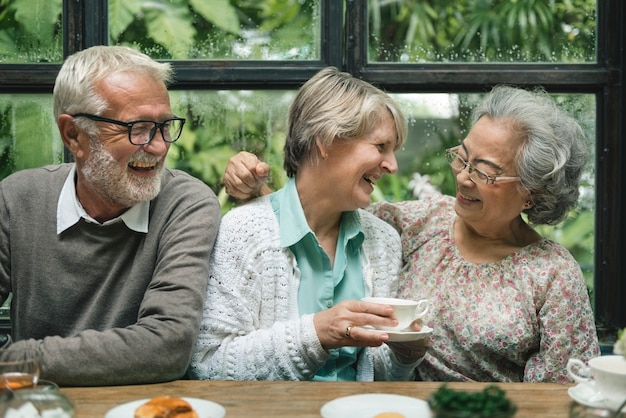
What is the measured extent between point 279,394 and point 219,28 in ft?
4.65

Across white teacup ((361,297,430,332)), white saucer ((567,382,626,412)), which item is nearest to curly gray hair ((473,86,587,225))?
white teacup ((361,297,430,332))

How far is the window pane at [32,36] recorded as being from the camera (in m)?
2.80

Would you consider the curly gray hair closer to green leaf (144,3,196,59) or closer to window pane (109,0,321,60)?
window pane (109,0,321,60)

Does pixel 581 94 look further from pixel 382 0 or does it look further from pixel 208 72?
pixel 208 72

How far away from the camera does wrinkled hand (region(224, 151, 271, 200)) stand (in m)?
2.33

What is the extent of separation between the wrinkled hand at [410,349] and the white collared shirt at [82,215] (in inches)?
28.1

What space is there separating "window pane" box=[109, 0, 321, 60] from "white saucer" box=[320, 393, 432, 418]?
1.36m

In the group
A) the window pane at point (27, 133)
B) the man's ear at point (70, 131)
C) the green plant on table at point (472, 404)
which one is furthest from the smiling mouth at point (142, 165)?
the green plant on table at point (472, 404)

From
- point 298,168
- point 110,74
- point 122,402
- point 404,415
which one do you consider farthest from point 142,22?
point 404,415

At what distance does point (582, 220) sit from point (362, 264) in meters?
0.87

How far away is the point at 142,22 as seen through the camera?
2799mm

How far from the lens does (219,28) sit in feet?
9.23

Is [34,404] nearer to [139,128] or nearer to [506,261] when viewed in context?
[139,128]

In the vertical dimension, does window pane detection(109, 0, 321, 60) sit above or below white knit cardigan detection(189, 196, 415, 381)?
above
